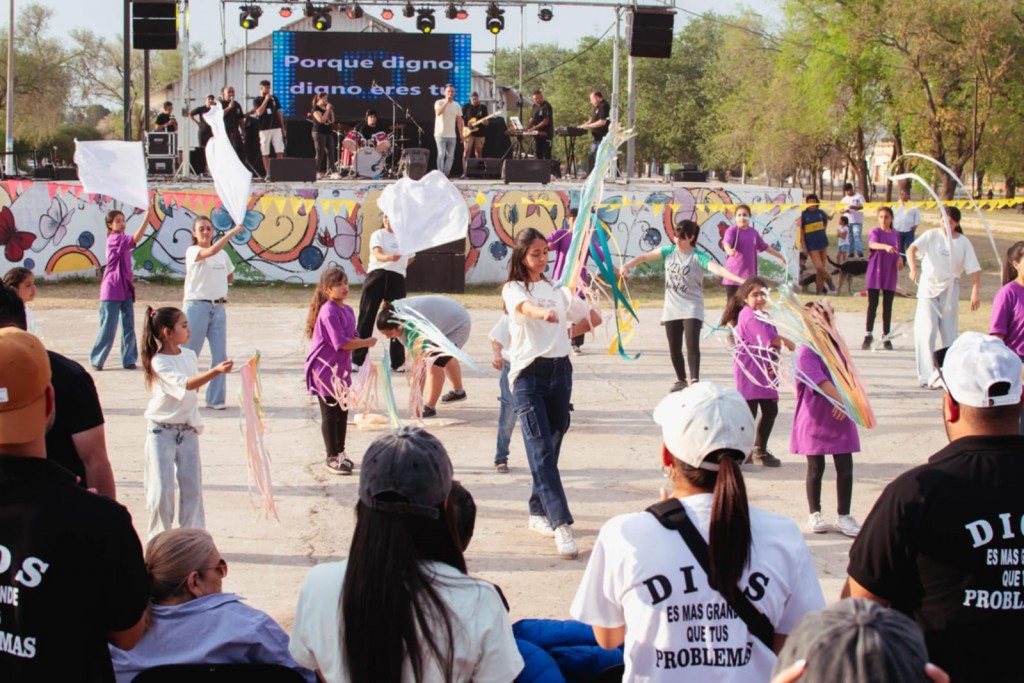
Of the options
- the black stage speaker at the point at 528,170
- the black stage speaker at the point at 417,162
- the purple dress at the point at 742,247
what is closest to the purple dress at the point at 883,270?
the purple dress at the point at 742,247

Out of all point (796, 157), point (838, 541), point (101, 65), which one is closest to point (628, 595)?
point (838, 541)

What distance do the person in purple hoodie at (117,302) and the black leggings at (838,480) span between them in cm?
757

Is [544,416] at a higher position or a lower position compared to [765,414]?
higher

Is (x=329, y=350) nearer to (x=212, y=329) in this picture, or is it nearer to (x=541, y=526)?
(x=541, y=526)

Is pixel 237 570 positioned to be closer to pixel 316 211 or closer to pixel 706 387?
pixel 706 387

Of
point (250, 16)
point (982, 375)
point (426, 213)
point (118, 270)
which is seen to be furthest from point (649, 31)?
point (982, 375)

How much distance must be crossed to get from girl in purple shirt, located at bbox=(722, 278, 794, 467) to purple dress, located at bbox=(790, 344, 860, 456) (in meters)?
0.70

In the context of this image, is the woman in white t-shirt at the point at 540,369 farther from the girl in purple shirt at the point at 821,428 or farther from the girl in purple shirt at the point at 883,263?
the girl in purple shirt at the point at 883,263

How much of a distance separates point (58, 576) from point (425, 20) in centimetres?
2315

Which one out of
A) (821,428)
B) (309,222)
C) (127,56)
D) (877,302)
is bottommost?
(821,428)

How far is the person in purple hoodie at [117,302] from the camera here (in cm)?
1148

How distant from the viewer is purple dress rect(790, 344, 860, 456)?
256 inches

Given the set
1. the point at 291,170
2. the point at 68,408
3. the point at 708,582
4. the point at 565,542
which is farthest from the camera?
the point at 291,170

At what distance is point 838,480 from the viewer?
263 inches
